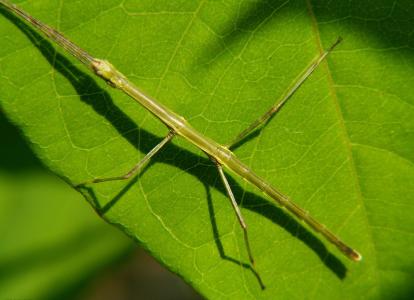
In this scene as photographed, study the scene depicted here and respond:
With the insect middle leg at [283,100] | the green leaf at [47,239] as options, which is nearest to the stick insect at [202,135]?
the insect middle leg at [283,100]

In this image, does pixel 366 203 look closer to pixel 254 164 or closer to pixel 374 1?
pixel 254 164

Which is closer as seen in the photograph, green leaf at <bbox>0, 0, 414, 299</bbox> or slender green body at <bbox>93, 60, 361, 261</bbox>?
green leaf at <bbox>0, 0, 414, 299</bbox>

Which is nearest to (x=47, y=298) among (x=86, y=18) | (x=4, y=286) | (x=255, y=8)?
(x=4, y=286)

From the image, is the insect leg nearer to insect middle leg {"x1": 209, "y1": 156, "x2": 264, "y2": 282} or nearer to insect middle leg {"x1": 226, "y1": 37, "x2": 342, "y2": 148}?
insect middle leg {"x1": 209, "y1": 156, "x2": 264, "y2": 282}

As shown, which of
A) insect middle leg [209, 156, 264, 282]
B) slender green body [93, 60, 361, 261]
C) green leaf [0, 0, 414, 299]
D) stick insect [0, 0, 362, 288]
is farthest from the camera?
insect middle leg [209, 156, 264, 282]

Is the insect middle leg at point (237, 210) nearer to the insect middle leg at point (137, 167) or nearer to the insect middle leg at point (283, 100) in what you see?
the insect middle leg at point (283, 100)

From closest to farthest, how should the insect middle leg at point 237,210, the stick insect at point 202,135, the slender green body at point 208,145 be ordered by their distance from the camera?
the stick insect at point 202,135
the slender green body at point 208,145
the insect middle leg at point 237,210

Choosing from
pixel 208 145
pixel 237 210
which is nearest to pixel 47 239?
pixel 208 145

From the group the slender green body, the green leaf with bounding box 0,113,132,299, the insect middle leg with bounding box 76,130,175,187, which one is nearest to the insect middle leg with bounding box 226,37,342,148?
the slender green body
